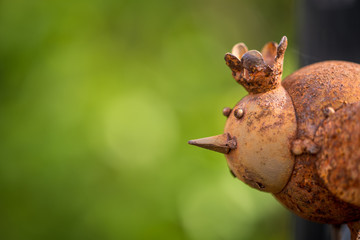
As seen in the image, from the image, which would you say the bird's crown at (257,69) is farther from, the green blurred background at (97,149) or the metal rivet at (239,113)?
the green blurred background at (97,149)

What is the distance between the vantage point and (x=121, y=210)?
54.0 inches

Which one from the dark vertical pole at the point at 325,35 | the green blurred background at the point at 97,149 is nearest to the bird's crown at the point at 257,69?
the dark vertical pole at the point at 325,35

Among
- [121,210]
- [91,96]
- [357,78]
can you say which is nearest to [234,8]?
[91,96]

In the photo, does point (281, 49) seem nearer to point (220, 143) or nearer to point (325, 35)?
point (220, 143)

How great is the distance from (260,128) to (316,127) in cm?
6

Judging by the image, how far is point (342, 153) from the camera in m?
0.40

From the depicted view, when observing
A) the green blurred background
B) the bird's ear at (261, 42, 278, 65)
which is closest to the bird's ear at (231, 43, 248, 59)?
the bird's ear at (261, 42, 278, 65)

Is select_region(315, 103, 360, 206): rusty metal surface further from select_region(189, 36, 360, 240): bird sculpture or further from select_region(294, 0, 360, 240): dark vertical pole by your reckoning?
select_region(294, 0, 360, 240): dark vertical pole

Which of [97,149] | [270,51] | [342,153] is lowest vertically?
[97,149]

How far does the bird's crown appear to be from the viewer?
0.45 m

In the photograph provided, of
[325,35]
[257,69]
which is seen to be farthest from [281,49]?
[325,35]

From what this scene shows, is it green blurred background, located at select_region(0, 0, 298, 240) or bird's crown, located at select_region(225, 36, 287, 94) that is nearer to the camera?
bird's crown, located at select_region(225, 36, 287, 94)

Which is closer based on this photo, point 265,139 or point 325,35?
point 265,139

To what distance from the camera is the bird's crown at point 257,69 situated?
0.45m
